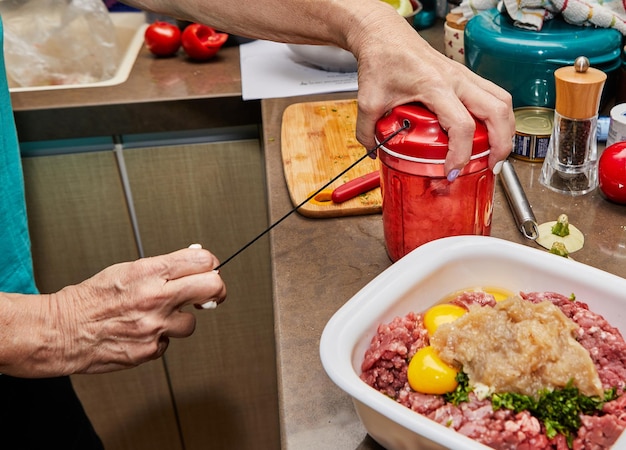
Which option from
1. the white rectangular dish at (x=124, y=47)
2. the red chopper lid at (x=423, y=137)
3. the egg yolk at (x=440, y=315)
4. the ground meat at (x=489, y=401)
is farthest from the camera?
the white rectangular dish at (x=124, y=47)

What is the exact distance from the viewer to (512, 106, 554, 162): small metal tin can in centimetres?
121

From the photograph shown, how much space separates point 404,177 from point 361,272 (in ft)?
0.53

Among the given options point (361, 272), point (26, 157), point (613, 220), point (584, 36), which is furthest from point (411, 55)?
point (26, 157)

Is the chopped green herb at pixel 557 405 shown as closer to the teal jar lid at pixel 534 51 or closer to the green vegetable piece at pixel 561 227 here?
the green vegetable piece at pixel 561 227

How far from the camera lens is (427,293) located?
81cm

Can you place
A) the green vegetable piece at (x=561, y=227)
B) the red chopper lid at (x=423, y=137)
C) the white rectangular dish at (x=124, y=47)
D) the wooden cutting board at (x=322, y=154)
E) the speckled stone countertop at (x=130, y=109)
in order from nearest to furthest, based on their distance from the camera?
the red chopper lid at (x=423, y=137)
the green vegetable piece at (x=561, y=227)
the wooden cutting board at (x=322, y=154)
the speckled stone countertop at (x=130, y=109)
the white rectangular dish at (x=124, y=47)

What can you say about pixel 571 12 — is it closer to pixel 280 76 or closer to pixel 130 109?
pixel 280 76

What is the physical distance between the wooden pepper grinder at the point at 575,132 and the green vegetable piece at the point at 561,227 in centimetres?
15

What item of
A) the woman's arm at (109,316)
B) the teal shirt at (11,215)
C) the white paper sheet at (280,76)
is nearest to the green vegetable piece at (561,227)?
the woman's arm at (109,316)

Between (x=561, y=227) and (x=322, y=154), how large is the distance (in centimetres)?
46

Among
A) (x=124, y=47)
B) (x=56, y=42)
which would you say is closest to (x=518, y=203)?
(x=56, y=42)

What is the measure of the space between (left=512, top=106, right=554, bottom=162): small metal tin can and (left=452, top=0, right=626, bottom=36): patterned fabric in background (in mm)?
173

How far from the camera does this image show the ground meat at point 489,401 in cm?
63

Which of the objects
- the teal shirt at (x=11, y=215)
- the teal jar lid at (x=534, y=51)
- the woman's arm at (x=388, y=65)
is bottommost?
the teal shirt at (x=11, y=215)
